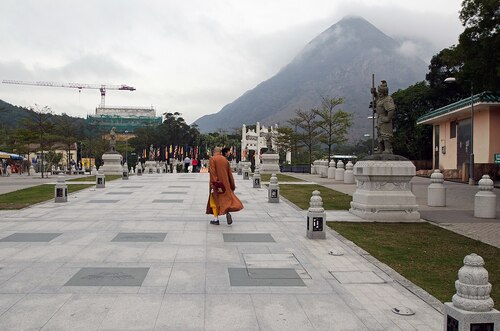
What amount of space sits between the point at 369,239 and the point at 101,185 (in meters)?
16.5

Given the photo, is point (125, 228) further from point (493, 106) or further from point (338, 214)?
point (493, 106)

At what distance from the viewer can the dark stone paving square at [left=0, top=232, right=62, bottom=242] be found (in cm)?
923

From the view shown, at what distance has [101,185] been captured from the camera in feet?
75.9

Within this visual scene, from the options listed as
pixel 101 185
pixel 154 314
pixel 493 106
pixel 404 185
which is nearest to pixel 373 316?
pixel 154 314

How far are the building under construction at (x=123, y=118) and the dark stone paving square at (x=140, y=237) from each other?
11562 cm

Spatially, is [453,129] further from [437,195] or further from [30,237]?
[30,237]

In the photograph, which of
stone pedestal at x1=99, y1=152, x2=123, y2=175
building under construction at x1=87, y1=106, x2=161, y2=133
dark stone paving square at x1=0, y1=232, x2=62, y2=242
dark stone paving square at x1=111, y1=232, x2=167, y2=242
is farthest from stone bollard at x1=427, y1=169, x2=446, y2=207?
building under construction at x1=87, y1=106, x2=161, y2=133

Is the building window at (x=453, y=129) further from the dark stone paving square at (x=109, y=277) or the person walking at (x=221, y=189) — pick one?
the dark stone paving square at (x=109, y=277)

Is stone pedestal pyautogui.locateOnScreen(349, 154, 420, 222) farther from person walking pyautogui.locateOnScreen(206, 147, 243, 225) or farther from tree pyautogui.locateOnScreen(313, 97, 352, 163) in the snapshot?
tree pyautogui.locateOnScreen(313, 97, 352, 163)

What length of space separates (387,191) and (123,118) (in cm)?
13535

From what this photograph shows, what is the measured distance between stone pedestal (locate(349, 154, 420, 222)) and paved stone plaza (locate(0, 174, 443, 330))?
2.30m

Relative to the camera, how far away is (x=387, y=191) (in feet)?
42.2

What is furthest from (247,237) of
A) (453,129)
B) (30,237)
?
(453,129)

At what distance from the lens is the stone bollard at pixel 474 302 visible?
3.66 m
